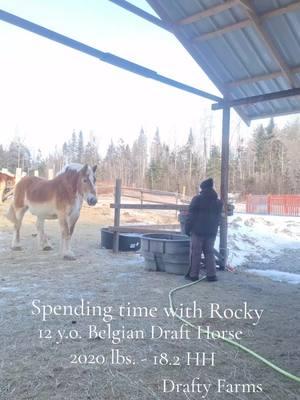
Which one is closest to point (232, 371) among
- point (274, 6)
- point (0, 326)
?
point (0, 326)

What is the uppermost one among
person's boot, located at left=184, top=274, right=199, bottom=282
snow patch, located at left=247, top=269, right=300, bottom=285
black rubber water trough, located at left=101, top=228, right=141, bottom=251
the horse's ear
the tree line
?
the tree line

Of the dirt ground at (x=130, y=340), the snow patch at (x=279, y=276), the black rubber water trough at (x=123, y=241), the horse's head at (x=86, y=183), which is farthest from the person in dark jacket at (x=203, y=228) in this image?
the black rubber water trough at (x=123, y=241)

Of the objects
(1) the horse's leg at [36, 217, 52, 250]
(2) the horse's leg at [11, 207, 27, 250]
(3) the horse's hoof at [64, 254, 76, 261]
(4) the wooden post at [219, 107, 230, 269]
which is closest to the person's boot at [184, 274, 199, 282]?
(4) the wooden post at [219, 107, 230, 269]

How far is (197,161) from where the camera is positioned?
54.9 metres

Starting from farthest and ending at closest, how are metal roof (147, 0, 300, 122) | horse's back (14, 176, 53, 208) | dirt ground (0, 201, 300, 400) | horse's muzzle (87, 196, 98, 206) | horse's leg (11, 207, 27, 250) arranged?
1. horse's leg (11, 207, 27, 250)
2. horse's back (14, 176, 53, 208)
3. horse's muzzle (87, 196, 98, 206)
4. metal roof (147, 0, 300, 122)
5. dirt ground (0, 201, 300, 400)

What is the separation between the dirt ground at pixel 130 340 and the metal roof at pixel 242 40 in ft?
11.7

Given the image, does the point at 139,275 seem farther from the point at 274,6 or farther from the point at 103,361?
the point at 274,6

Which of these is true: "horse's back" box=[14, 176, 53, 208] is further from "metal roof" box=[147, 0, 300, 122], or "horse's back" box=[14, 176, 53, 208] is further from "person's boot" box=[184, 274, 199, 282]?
"metal roof" box=[147, 0, 300, 122]

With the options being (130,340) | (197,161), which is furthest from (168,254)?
(197,161)

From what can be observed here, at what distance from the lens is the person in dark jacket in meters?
6.14

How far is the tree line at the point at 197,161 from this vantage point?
48.2m

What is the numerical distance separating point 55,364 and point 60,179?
5469 millimetres

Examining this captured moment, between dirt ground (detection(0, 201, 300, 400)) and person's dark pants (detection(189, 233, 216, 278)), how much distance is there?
239mm

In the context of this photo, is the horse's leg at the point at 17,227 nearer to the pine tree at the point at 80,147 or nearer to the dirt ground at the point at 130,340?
the dirt ground at the point at 130,340
